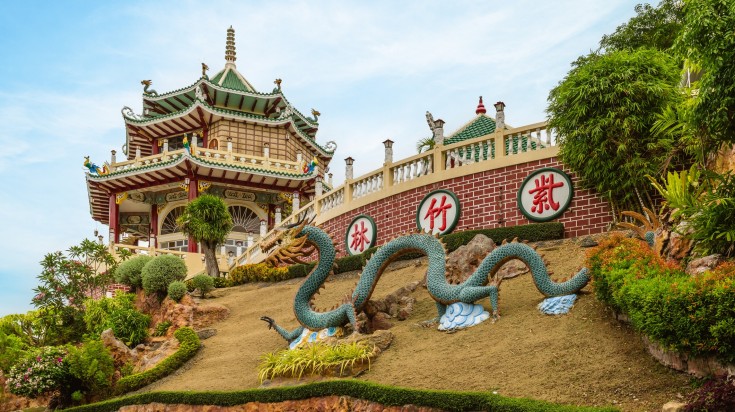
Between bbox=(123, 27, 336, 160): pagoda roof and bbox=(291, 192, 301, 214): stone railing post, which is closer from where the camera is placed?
bbox=(291, 192, 301, 214): stone railing post

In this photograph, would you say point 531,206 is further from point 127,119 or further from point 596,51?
point 127,119

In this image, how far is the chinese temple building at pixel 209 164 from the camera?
32156 mm

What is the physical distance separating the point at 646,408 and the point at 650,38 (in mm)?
18850

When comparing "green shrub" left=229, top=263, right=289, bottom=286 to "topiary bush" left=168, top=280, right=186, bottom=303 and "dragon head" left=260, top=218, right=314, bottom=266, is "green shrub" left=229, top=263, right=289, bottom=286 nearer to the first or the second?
"topiary bush" left=168, top=280, right=186, bottom=303

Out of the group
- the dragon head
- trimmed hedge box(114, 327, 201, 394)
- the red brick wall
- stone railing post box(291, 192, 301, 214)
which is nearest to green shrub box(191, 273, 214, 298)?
the red brick wall

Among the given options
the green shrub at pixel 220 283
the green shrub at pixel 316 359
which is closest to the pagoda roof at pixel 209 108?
the green shrub at pixel 220 283

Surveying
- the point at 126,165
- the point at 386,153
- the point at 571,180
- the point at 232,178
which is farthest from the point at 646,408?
the point at 126,165

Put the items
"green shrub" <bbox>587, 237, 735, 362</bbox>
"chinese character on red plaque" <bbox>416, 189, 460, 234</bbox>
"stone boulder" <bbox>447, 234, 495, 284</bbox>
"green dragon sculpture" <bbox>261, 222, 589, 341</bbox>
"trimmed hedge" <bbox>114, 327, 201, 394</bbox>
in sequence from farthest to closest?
"chinese character on red plaque" <bbox>416, 189, 460, 234</bbox>
"trimmed hedge" <bbox>114, 327, 201, 394</bbox>
"stone boulder" <bbox>447, 234, 495, 284</bbox>
"green dragon sculpture" <bbox>261, 222, 589, 341</bbox>
"green shrub" <bbox>587, 237, 735, 362</bbox>

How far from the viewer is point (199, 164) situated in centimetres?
3106

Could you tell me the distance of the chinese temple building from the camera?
32156mm

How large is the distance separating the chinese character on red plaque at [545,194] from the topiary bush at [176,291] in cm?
881

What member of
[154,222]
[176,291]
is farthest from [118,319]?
[154,222]

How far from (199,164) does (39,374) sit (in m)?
16.1

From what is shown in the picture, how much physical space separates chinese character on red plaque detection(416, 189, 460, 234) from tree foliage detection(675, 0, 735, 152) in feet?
30.8
